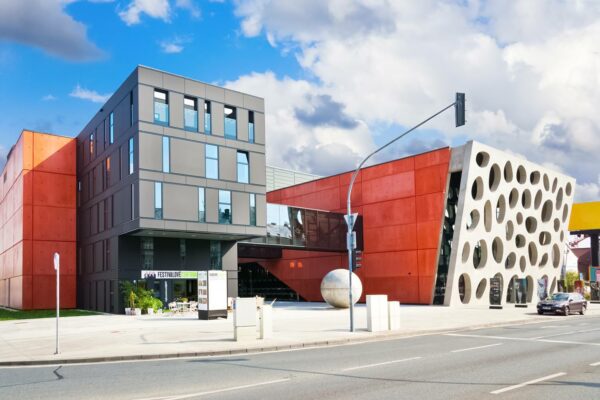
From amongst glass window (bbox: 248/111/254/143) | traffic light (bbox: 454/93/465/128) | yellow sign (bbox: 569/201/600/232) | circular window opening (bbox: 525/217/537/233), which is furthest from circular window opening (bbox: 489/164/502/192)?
traffic light (bbox: 454/93/465/128)

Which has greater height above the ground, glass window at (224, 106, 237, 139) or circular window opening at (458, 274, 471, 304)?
glass window at (224, 106, 237, 139)

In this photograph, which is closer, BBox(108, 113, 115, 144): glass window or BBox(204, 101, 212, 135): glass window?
BBox(204, 101, 212, 135): glass window

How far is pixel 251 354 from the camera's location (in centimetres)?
1659

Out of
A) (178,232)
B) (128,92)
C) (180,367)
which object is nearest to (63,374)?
(180,367)

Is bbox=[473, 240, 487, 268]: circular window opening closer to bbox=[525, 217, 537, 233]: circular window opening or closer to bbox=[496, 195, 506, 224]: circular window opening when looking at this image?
bbox=[496, 195, 506, 224]: circular window opening

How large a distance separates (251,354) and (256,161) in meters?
28.2

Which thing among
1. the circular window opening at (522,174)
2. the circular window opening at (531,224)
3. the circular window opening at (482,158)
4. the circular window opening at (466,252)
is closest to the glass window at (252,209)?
the circular window opening at (466,252)

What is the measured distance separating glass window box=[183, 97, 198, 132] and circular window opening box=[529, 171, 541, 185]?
29970 millimetres

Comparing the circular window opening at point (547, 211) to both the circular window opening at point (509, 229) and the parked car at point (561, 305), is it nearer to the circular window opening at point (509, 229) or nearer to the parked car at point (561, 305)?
the circular window opening at point (509, 229)

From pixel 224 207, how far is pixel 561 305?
22.1 m

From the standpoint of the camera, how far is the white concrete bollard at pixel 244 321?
19156 millimetres

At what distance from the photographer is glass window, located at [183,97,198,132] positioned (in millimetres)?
39969

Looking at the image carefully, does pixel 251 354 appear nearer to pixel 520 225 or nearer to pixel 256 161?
pixel 256 161

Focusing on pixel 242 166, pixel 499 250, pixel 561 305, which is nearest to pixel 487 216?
pixel 499 250
